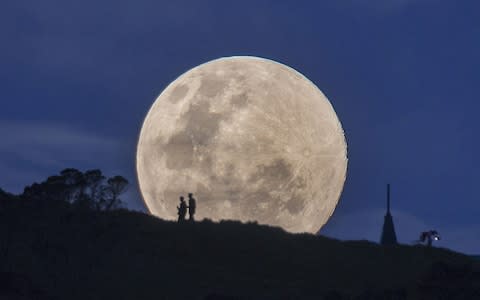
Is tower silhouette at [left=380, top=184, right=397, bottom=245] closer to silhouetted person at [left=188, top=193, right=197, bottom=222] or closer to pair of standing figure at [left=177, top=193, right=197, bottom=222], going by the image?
pair of standing figure at [left=177, top=193, right=197, bottom=222]

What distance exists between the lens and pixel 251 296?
4088 centimetres

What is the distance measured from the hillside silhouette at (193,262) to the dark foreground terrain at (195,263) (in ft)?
0.19

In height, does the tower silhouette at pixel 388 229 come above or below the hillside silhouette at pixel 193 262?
above

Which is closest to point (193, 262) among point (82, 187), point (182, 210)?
point (182, 210)

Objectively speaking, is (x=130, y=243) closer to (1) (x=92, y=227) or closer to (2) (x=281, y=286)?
(1) (x=92, y=227)

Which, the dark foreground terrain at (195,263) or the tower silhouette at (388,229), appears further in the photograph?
the tower silhouette at (388,229)

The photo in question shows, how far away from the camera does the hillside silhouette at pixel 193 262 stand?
39.2 meters

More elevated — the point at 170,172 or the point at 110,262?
the point at 170,172

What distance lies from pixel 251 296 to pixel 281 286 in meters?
3.23

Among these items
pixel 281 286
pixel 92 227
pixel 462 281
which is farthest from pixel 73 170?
pixel 462 281

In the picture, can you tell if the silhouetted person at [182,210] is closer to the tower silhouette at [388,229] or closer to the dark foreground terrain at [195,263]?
the dark foreground terrain at [195,263]

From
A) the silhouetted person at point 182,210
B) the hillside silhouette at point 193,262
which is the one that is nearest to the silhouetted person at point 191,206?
the silhouetted person at point 182,210

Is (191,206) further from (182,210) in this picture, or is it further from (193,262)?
(193,262)

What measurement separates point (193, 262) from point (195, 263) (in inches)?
8.6
